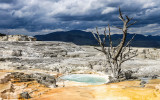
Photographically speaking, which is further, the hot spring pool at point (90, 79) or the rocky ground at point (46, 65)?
the hot spring pool at point (90, 79)

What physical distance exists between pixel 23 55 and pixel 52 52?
4.13 metres

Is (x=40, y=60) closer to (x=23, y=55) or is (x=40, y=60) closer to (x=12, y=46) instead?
(x=23, y=55)

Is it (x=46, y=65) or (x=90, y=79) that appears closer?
(x=90, y=79)

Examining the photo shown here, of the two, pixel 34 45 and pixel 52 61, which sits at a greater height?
pixel 34 45

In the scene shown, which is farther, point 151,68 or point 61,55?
point 61,55

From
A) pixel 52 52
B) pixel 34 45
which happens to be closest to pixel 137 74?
pixel 52 52

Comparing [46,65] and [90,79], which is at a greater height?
[46,65]

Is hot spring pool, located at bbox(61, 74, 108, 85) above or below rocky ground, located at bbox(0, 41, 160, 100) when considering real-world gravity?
below

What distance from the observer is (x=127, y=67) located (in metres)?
17.2

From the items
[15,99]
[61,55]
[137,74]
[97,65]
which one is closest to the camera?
[15,99]

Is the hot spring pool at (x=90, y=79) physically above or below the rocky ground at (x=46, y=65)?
below

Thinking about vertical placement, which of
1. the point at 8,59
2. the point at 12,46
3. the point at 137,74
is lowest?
the point at 137,74

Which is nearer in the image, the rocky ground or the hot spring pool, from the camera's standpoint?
the rocky ground

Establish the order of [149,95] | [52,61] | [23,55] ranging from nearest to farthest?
1. [149,95]
2. [52,61]
3. [23,55]
